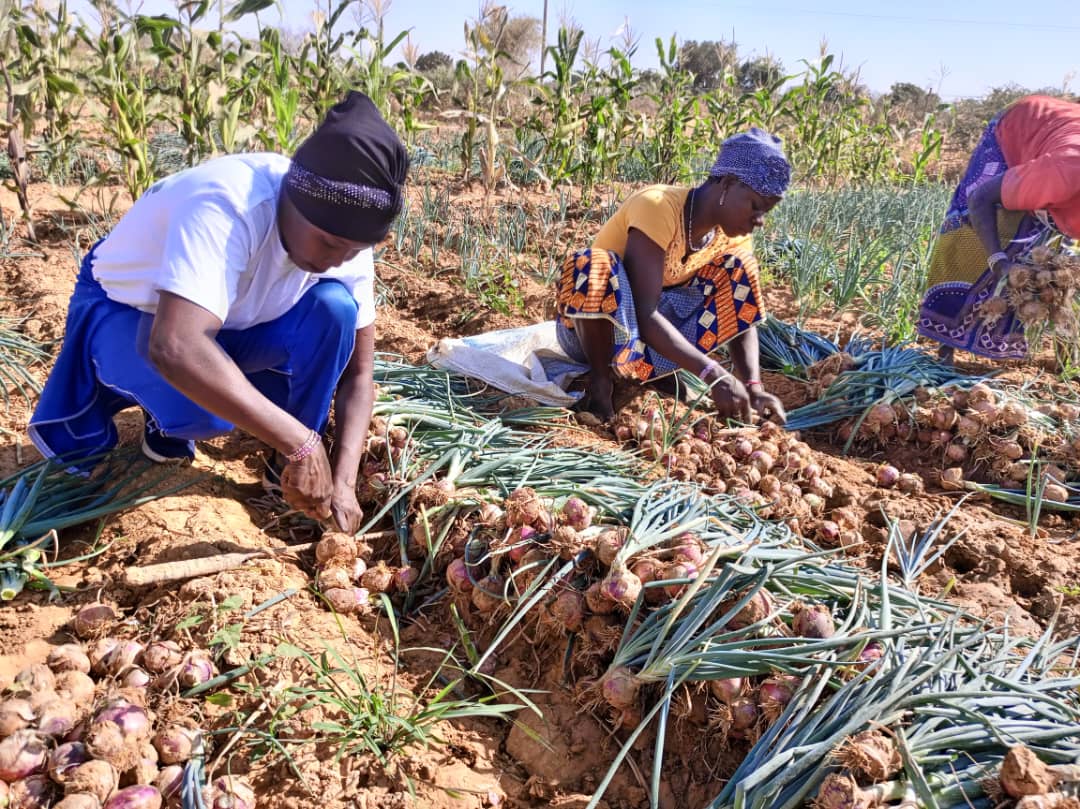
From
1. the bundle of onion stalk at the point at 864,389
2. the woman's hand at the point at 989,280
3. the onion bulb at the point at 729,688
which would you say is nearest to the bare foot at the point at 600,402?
the bundle of onion stalk at the point at 864,389

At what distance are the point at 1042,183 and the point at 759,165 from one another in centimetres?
117

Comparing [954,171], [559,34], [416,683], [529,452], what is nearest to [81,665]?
[416,683]

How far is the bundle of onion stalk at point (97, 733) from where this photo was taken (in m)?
1.17

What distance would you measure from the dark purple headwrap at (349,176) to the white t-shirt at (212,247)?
0.33ft

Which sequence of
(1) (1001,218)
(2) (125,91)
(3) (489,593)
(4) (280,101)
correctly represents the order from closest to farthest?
(3) (489,593) < (1) (1001,218) < (4) (280,101) < (2) (125,91)

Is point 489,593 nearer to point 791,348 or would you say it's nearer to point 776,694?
point 776,694

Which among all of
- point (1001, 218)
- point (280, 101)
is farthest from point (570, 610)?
point (280, 101)

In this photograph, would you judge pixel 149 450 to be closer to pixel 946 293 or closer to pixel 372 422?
pixel 372 422

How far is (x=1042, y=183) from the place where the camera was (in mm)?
2684

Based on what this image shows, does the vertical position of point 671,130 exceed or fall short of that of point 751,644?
it exceeds it

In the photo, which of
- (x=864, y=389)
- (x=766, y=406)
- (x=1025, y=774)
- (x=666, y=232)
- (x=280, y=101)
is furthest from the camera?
(x=280, y=101)

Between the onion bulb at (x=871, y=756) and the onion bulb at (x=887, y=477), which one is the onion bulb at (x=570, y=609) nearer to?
the onion bulb at (x=871, y=756)

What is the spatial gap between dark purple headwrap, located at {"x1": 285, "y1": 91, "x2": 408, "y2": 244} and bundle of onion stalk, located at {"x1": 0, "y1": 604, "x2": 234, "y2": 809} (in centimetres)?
84

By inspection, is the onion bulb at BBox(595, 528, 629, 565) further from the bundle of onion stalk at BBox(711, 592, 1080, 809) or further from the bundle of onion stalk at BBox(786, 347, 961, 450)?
the bundle of onion stalk at BBox(786, 347, 961, 450)
